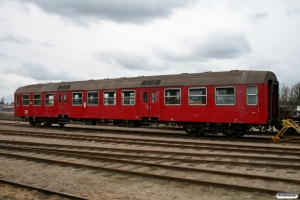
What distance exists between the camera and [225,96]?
54.3 ft

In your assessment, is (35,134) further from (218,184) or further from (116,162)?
(218,184)

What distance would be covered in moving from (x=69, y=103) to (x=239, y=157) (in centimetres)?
1561

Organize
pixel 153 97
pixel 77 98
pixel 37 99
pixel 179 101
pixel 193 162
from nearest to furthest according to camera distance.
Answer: pixel 193 162, pixel 179 101, pixel 153 97, pixel 77 98, pixel 37 99

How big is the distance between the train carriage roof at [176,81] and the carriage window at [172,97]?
13.6 inches

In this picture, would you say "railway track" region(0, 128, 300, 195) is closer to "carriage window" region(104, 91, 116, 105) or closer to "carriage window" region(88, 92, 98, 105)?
"carriage window" region(104, 91, 116, 105)

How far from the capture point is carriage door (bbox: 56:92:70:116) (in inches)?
936

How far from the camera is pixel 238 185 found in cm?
711

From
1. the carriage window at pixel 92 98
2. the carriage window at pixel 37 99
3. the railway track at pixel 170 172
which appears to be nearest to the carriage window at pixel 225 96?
the railway track at pixel 170 172

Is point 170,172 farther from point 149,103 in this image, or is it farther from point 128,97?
point 128,97

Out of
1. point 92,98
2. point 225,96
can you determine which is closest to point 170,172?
point 225,96

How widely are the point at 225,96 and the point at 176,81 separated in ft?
10.2

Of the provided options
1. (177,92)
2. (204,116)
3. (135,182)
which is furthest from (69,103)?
(135,182)

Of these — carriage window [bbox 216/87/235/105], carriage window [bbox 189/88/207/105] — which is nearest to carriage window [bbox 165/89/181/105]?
carriage window [bbox 189/88/207/105]

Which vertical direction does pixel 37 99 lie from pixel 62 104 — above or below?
above
